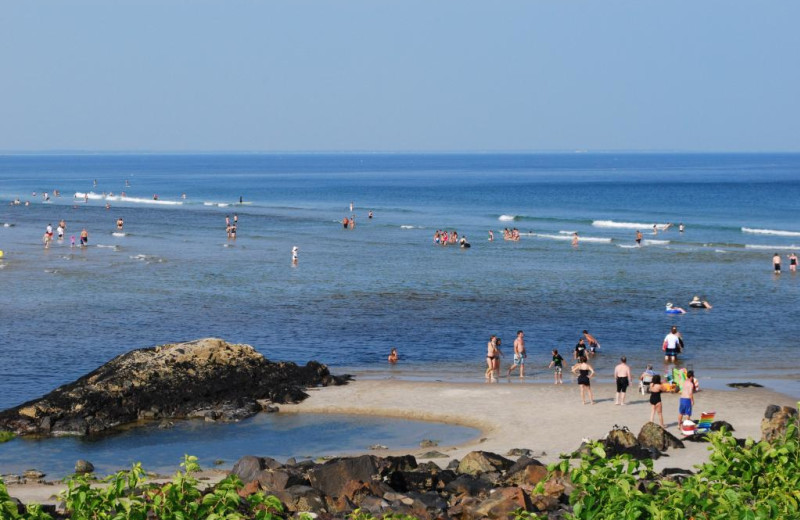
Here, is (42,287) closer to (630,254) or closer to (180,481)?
(630,254)

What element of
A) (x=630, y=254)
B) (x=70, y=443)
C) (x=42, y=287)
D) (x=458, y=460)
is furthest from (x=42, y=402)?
(x=630, y=254)

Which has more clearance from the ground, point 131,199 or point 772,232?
point 772,232

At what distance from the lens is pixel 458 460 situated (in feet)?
78.1

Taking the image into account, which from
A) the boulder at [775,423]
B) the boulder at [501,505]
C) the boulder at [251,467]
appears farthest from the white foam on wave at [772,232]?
the boulder at [501,505]

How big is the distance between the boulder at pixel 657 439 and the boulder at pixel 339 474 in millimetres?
7048

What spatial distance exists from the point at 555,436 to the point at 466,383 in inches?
293

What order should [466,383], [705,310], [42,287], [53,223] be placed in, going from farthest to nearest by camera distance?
[53,223] → [42,287] → [705,310] → [466,383]

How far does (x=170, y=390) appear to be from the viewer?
30.5 m

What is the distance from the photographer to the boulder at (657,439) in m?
24.2

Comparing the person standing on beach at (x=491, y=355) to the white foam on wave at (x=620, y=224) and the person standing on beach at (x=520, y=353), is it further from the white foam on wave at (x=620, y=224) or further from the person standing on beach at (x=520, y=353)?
the white foam on wave at (x=620, y=224)

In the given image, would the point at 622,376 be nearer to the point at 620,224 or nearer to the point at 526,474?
the point at 526,474

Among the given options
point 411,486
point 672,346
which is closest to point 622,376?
point 672,346

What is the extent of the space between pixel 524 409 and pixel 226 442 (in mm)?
8521

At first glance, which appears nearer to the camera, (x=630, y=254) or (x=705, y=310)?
(x=705, y=310)
